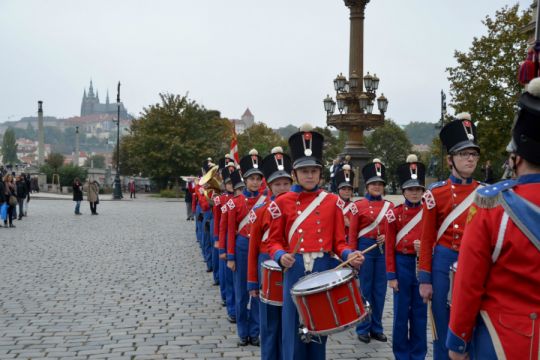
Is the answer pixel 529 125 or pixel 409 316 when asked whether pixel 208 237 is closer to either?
pixel 409 316

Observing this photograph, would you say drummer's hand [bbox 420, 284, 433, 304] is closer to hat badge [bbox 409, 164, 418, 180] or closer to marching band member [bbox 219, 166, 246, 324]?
hat badge [bbox 409, 164, 418, 180]

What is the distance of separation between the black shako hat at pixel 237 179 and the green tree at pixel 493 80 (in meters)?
23.3

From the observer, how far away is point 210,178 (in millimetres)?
12977

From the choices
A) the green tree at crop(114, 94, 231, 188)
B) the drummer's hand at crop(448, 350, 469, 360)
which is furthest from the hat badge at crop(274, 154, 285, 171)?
the green tree at crop(114, 94, 231, 188)

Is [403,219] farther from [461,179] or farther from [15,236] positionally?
[15,236]

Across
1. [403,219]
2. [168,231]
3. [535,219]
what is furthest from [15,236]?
[535,219]

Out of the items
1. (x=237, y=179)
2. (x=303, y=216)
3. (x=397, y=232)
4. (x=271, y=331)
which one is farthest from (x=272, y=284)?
(x=237, y=179)

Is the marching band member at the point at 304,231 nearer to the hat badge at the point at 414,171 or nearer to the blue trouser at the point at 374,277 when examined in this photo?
the hat badge at the point at 414,171

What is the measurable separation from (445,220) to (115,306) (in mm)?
5960

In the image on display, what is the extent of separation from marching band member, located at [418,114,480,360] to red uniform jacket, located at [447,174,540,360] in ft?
6.31

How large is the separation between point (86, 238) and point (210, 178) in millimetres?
7972

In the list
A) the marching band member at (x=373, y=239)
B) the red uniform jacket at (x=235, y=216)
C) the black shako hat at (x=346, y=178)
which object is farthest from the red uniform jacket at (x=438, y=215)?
the black shako hat at (x=346, y=178)

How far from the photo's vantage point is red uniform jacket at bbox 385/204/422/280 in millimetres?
6531

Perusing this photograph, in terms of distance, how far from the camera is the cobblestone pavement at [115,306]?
6.99 m
